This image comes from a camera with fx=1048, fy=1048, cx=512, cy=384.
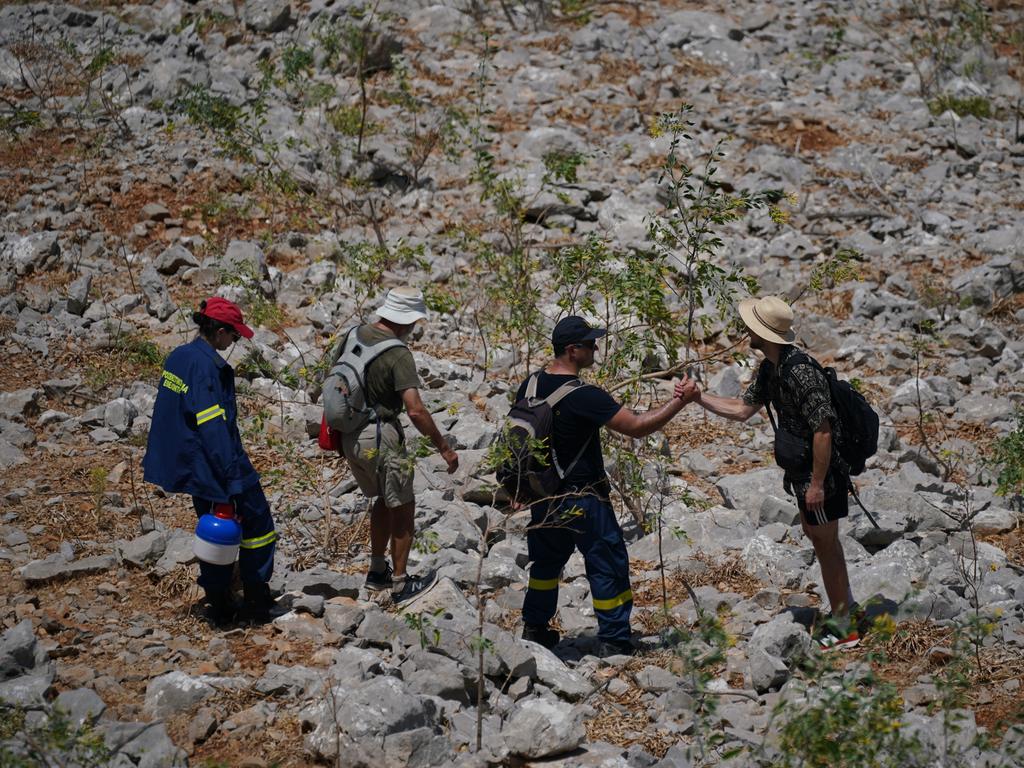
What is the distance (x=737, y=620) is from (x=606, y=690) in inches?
37.6

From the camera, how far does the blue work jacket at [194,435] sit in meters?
4.98

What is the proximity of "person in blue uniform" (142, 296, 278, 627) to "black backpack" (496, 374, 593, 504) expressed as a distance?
4.16 feet

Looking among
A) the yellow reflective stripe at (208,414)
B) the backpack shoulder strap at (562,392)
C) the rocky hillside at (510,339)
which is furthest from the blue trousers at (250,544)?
the backpack shoulder strap at (562,392)

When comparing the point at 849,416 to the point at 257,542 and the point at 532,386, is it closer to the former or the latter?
the point at 532,386

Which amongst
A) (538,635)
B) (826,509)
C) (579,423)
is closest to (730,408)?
(826,509)

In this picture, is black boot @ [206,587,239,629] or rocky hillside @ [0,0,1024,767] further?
black boot @ [206,587,239,629]

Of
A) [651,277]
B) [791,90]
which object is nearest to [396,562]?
[651,277]

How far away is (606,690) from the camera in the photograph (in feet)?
16.1

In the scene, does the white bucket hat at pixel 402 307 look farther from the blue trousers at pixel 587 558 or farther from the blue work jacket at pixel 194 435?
the blue trousers at pixel 587 558

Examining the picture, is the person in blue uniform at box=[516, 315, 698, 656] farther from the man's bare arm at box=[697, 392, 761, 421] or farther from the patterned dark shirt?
the patterned dark shirt

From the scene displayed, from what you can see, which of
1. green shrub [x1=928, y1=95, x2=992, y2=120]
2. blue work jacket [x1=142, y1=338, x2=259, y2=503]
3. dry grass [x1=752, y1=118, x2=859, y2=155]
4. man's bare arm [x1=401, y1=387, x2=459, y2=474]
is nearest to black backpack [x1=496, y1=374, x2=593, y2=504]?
man's bare arm [x1=401, y1=387, x2=459, y2=474]

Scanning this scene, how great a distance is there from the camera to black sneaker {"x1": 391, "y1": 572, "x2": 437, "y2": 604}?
5.62m

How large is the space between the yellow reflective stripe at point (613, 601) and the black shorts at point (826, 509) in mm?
937

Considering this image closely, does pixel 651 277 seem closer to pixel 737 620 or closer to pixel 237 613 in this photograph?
pixel 737 620
